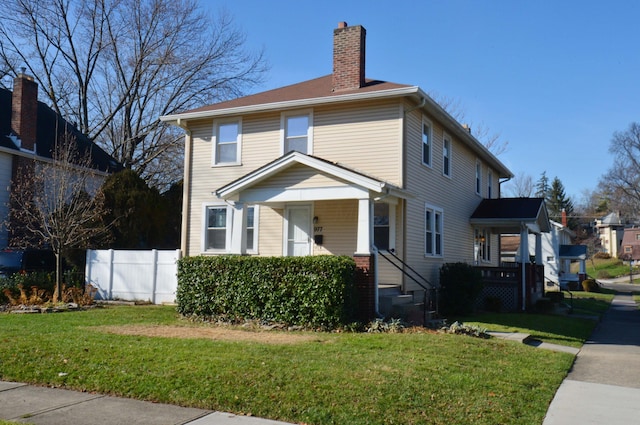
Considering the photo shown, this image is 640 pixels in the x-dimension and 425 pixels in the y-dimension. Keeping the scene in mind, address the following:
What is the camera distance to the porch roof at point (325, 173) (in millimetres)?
13000

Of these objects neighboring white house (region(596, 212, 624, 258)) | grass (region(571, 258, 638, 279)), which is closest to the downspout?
grass (region(571, 258, 638, 279))

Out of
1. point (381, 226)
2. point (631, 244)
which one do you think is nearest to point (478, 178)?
point (381, 226)

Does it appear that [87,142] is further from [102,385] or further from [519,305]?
[102,385]

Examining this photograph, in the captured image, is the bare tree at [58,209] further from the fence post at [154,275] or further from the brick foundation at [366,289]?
the brick foundation at [366,289]

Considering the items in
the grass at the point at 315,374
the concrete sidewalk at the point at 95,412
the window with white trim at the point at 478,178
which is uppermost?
the window with white trim at the point at 478,178

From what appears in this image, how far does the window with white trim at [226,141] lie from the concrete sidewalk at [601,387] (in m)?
11.1

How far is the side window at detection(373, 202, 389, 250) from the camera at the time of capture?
1569 centimetres

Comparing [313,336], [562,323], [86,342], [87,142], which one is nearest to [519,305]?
[562,323]


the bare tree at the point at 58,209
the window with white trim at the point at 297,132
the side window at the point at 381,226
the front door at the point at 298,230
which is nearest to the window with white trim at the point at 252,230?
the front door at the point at 298,230

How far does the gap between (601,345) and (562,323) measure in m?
3.22

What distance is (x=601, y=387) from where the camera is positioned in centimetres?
819

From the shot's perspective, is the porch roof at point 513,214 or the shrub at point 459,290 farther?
the porch roof at point 513,214

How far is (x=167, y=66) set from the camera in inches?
1232

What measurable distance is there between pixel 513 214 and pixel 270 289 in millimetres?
11388
